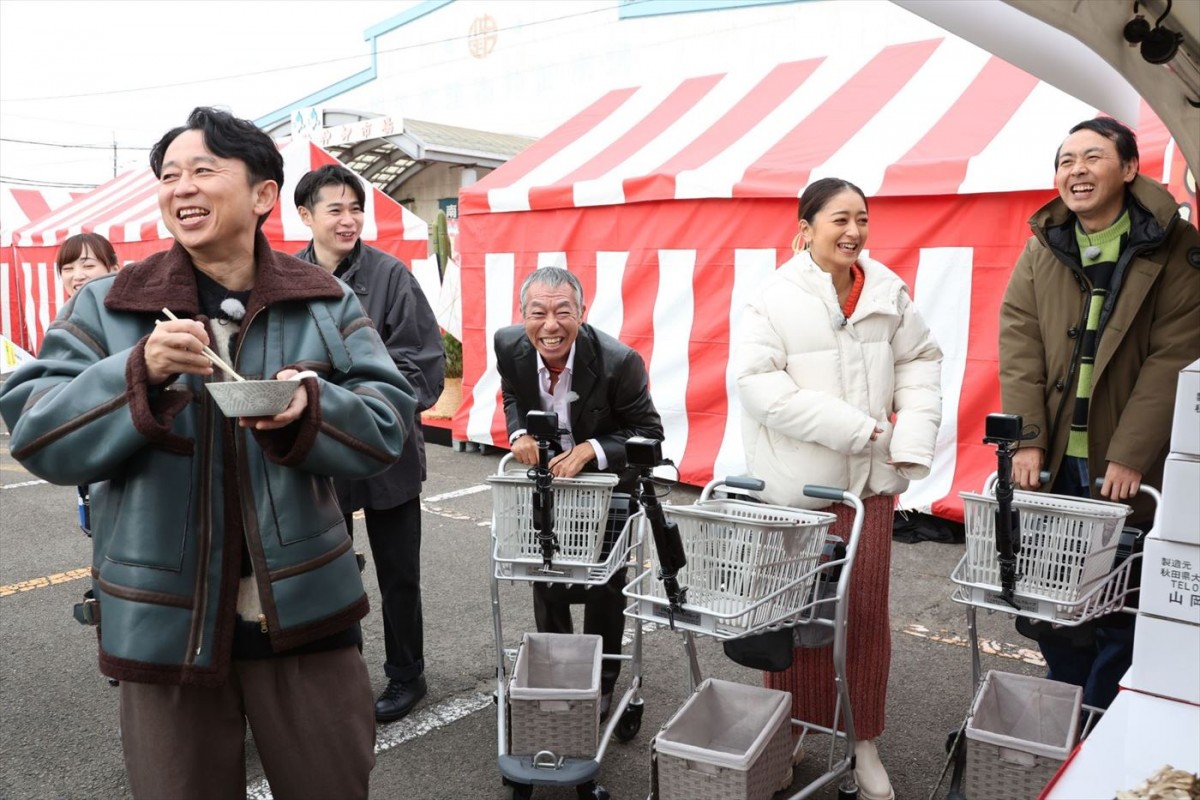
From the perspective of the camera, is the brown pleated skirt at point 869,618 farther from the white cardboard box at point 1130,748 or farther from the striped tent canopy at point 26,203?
the striped tent canopy at point 26,203

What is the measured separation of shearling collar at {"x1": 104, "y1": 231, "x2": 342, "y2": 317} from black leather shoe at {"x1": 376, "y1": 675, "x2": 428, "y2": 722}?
236 centimetres

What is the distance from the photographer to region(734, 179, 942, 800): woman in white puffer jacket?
127 inches

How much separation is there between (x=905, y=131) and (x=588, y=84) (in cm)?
1894

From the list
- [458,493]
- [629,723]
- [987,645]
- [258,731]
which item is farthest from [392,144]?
[258,731]

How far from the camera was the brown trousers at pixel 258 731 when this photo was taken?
6.62ft

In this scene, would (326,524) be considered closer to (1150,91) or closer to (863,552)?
(863,552)

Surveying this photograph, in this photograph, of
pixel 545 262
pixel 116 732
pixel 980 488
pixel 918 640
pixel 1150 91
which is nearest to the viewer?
pixel 1150 91

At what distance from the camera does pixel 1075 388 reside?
11.0 feet

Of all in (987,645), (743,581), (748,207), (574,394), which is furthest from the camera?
(748,207)

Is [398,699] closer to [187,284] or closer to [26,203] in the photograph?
[187,284]

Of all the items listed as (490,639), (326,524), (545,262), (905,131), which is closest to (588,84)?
(545,262)

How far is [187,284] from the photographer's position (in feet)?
6.71

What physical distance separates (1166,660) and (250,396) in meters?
2.04

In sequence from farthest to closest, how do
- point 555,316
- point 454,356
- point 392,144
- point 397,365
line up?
point 392,144, point 454,356, point 397,365, point 555,316
